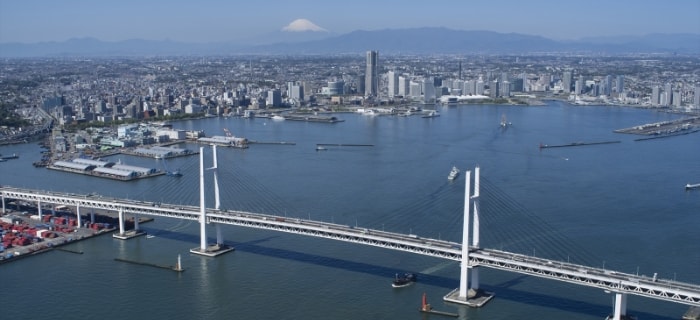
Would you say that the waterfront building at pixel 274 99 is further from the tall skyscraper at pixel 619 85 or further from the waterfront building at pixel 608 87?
the tall skyscraper at pixel 619 85

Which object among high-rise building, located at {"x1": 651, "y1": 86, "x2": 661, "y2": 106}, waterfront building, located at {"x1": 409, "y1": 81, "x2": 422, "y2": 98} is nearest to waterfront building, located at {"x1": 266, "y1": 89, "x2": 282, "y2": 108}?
waterfront building, located at {"x1": 409, "y1": 81, "x2": 422, "y2": 98}

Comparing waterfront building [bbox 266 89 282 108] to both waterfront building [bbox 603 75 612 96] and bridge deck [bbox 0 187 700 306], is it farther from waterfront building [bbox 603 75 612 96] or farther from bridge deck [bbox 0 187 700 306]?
bridge deck [bbox 0 187 700 306]

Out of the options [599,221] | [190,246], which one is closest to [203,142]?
[190,246]

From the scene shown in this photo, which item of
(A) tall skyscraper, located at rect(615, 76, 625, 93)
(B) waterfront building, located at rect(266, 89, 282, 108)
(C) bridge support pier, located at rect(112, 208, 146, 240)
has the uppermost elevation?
(A) tall skyscraper, located at rect(615, 76, 625, 93)

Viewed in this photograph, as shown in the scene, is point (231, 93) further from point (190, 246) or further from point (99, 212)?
point (190, 246)

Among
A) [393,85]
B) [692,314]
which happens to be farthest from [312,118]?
[692,314]

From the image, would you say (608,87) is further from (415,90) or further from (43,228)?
(43,228)

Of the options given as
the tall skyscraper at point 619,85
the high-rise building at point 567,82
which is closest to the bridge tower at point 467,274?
the tall skyscraper at point 619,85
